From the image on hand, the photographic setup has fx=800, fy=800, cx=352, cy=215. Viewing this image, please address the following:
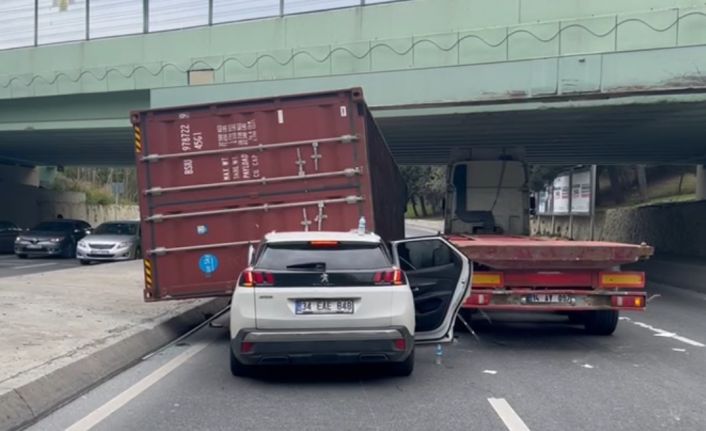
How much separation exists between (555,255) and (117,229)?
65.4 feet

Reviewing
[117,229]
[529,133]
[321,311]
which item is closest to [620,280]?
[321,311]

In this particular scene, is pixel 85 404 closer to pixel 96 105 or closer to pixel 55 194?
pixel 96 105

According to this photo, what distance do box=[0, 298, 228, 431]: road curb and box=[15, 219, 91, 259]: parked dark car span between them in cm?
1922

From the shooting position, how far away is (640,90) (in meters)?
16.8

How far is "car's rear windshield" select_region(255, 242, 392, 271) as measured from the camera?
7746mm

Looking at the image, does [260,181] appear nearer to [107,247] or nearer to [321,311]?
[321,311]

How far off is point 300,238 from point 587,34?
1243 centimetres

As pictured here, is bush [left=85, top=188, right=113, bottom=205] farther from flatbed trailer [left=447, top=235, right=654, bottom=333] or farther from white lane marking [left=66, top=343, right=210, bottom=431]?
flatbed trailer [left=447, top=235, right=654, bottom=333]

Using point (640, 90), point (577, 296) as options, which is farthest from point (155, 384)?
point (640, 90)

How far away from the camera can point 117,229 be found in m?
26.9

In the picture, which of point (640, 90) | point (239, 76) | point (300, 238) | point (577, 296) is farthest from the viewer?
point (239, 76)

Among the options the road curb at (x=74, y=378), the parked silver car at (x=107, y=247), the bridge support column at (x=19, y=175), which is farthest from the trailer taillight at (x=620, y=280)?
the bridge support column at (x=19, y=175)

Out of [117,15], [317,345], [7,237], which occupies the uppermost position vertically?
[117,15]

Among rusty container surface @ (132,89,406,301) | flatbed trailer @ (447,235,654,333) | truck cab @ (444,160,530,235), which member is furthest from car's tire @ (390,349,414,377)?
truck cab @ (444,160,530,235)
